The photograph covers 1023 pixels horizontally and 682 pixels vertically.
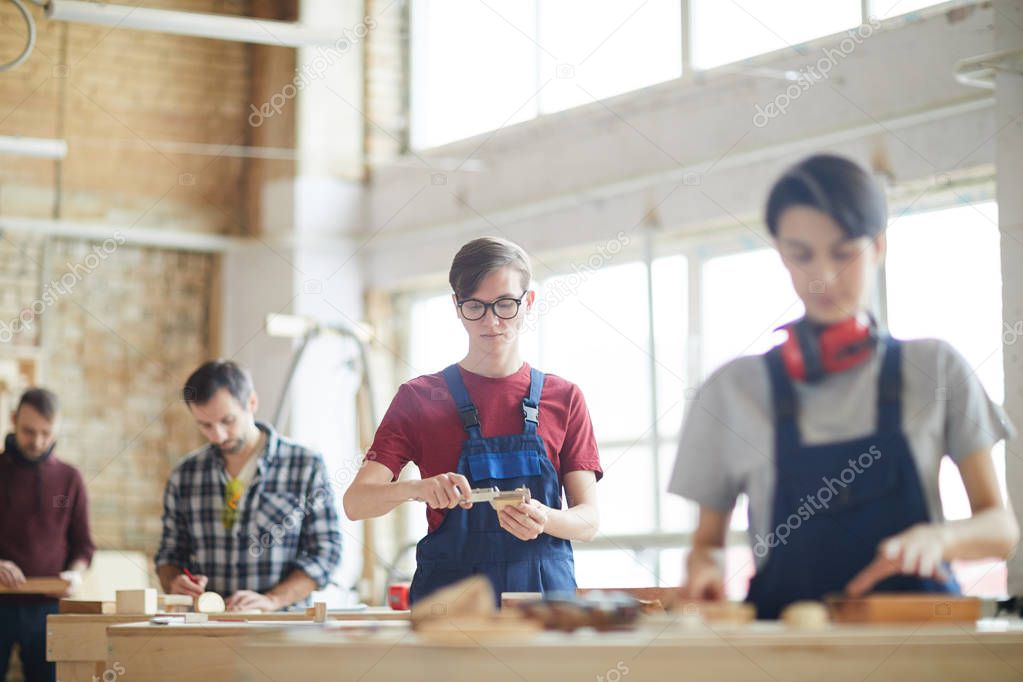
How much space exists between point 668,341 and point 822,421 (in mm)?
3998

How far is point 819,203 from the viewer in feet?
5.91

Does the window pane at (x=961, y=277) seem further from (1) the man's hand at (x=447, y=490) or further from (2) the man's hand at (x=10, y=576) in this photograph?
(2) the man's hand at (x=10, y=576)

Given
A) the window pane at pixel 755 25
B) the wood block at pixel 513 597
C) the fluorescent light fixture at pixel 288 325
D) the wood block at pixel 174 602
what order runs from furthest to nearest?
the fluorescent light fixture at pixel 288 325 → the window pane at pixel 755 25 → the wood block at pixel 174 602 → the wood block at pixel 513 597

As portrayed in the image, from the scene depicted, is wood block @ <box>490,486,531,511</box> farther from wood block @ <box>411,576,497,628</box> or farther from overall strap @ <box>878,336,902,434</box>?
overall strap @ <box>878,336,902,434</box>

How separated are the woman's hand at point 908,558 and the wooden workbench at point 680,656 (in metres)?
0.08

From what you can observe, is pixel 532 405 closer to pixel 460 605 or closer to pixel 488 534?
pixel 488 534

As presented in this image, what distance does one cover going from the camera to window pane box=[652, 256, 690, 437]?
5656 mm

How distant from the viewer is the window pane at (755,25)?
14.2 feet

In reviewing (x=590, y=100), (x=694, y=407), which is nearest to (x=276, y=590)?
(x=694, y=407)

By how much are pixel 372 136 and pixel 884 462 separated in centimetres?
651

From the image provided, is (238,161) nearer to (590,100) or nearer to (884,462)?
(590,100)

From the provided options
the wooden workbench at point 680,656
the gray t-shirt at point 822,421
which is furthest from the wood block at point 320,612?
the gray t-shirt at point 822,421

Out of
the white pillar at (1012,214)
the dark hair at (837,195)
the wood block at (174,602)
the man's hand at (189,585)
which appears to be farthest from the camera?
the white pillar at (1012,214)

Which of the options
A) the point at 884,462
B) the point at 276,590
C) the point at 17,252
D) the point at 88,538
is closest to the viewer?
the point at 884,462
